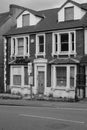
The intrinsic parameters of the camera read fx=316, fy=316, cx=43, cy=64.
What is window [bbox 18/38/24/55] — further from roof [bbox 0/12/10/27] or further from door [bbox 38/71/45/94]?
roof [bbox 0/12/10/27]

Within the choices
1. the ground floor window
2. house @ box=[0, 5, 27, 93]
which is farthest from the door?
house @ box=[0, 5, 27, 93]

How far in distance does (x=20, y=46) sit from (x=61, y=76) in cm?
590

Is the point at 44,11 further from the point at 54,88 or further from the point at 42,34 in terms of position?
the point at 54,88

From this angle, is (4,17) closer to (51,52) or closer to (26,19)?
(26,19)

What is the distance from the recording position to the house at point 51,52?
86.7 feet

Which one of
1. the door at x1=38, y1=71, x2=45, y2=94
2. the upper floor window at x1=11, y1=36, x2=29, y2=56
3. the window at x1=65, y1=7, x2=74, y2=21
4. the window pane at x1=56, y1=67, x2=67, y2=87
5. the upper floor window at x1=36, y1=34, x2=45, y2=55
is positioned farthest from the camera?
the upper floor window at x1=11, y1=36, x2=29, y2=56

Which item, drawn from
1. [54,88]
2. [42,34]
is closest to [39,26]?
[42,34]

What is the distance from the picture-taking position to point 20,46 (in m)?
31.2

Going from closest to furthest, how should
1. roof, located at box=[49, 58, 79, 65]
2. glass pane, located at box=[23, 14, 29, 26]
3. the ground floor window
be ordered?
roof, located at box=[49, 58, 79, 65]
the ground floor window
glass pane, located at box=[23, 14, 29, 26]

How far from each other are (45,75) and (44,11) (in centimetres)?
919

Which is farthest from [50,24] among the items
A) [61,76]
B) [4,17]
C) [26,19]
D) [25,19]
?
[4,17]

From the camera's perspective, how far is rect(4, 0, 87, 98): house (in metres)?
26.4

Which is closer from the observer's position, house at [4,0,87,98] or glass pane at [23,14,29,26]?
house at [4,0,87,98]

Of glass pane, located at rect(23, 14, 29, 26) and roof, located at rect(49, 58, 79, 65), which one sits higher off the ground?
glass pane, located at rect(23, 14, 29, 26)
